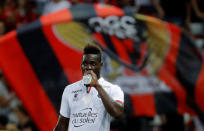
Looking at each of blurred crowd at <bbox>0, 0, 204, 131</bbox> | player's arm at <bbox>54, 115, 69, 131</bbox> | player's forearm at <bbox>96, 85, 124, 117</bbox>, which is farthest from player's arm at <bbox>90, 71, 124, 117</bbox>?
blurred crowd at <bbox>0, 0, 204, 131</bbox>

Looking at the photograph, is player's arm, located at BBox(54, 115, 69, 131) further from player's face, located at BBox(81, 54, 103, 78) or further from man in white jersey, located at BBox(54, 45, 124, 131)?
player's face, located at BBox(81, 54, 103, 78)

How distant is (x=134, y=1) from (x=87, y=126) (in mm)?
6093

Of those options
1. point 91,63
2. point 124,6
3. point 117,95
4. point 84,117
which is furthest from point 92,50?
point 124,6

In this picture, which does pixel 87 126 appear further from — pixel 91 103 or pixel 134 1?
pixel 134 1

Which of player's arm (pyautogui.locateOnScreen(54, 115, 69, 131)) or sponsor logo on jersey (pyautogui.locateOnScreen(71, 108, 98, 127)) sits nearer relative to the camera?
sponsor logo on jersey (pyautogui.locateOnScreen(71, 108, 98, 127))

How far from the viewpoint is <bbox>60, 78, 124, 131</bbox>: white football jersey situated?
12.4ft

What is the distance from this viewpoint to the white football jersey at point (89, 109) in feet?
12.4

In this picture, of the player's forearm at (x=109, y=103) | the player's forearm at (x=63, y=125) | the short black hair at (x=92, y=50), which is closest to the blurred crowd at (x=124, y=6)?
the player's forearm at (x=63, y=125)

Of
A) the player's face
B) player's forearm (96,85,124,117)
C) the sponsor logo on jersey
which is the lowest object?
the sponsor logo on jersey

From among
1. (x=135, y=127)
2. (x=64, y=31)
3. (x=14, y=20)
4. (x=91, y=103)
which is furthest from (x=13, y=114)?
(x=91, y=103)

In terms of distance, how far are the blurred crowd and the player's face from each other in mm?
3730

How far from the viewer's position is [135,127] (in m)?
8.39

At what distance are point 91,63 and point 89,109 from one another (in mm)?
342

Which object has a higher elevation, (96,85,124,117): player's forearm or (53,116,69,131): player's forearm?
(96,85,124,117): player's forearm
